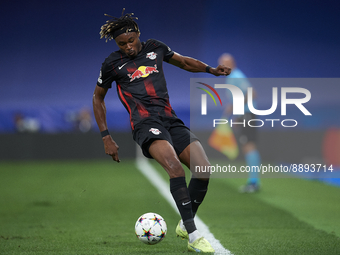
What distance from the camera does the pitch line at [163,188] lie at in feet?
13.7

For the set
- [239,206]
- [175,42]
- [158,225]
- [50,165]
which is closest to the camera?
[158,225]

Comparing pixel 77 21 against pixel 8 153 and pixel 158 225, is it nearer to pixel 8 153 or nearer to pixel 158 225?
pixel 8 153

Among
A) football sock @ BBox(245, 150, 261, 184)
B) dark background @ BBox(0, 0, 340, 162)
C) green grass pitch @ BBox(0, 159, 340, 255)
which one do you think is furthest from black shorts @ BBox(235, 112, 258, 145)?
dark background @ BBox(0, 0, 340, 162)

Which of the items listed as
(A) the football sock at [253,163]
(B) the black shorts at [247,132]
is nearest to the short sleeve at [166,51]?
(B) the black shorts at [247,132]

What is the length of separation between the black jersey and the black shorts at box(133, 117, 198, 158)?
0.26 ft

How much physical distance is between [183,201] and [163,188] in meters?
5.31

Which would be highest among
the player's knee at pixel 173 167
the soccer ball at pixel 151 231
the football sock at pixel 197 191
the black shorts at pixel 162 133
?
the black shorts at pixel 162 133

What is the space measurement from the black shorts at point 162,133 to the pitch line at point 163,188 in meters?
0.96

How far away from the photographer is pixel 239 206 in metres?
6.79

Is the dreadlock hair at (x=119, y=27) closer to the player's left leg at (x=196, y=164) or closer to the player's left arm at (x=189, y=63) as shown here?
the player's left arm at (x=189, y=63)

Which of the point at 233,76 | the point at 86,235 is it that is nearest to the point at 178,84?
the point at 233,76

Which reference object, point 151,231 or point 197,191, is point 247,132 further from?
point 151,231

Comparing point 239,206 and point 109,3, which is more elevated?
point 109,3

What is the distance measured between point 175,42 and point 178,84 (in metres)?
2.31
